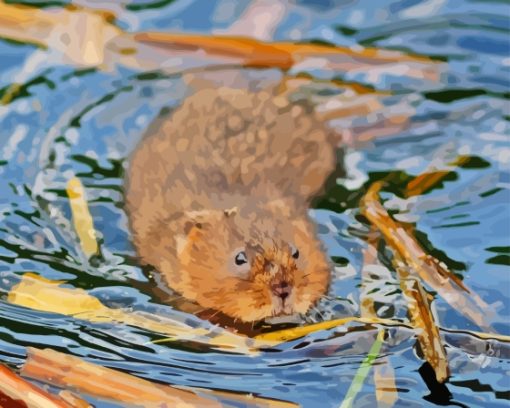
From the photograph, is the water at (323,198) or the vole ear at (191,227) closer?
the water at (323,198)


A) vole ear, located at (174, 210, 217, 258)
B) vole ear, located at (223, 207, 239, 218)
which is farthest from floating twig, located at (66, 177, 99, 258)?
vole ear, located at (223, 207, 239, 218)

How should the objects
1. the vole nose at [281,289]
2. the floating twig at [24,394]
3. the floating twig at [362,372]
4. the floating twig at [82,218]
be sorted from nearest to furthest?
the floating twig at [24,394] < the floating twig at [362,372] < the vole nose at [281,289] < the floating twig at [82,218]

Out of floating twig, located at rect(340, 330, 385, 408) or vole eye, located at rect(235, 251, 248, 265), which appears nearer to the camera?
floating twig, located at rect(340, 330, 385, 408)

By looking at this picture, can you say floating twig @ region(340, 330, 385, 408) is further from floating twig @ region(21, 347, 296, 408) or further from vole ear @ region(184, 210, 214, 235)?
vole ear @ region(184, 210, 214, 235)

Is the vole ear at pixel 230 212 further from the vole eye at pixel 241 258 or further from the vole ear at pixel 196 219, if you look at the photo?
the vole eye at pixel 241 258

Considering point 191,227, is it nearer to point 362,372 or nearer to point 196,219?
point 196,219

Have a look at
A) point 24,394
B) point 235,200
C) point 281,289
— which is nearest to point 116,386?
point 24,394

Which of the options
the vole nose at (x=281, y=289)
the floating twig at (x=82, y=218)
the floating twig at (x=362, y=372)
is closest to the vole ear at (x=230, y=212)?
the vole nose at (x=281, y=289)
